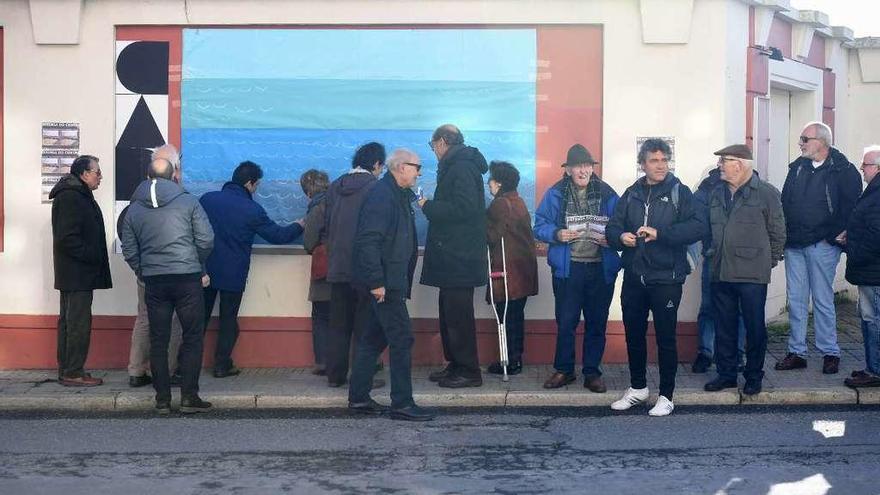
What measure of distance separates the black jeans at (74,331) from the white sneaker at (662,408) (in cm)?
464

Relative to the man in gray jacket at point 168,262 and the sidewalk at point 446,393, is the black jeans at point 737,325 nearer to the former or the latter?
the sidewalk at point 446,393

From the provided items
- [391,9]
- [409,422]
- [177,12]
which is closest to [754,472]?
[409,422]

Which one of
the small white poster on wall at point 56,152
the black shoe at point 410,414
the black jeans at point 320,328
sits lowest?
the black shoe at point 410,414

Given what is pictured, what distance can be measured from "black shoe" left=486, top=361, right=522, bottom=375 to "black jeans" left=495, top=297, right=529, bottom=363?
0.04m

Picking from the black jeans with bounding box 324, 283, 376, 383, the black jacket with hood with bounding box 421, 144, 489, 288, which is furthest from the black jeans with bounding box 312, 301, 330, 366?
the black jacket with hood with bounding box 421, 144, 489, 288

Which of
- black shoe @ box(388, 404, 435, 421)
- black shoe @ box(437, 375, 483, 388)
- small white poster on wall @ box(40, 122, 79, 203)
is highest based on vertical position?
small white poster on wall @ box(40, 122, 79, 203)

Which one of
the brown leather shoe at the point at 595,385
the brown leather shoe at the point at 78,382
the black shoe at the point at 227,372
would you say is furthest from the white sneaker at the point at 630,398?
the brown leather shoe at the point at 78,382

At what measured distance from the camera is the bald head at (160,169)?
32.0 feet

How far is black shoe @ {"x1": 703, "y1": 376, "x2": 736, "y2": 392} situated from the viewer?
1004cm

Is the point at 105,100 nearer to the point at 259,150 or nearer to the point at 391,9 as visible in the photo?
the point at 259,150

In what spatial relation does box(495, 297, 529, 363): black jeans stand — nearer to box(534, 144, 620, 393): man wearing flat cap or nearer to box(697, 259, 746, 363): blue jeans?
box(534, 144, 620, 393): man wearing flat cap

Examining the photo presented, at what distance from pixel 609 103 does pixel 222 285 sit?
145 inches

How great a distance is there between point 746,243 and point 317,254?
11.6ft

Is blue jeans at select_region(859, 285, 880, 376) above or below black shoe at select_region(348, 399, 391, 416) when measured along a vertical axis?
above
